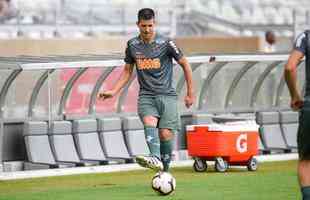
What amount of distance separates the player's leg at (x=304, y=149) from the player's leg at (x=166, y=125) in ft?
14.3

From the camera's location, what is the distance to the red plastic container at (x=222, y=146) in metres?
20.5

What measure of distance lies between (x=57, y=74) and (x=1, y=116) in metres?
1.31

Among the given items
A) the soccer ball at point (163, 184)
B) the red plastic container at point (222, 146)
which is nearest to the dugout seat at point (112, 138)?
the red plastic container at point (222, 146)

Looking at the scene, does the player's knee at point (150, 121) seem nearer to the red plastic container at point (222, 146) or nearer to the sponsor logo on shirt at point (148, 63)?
the sponsor logo on shirt at point (148, 63)

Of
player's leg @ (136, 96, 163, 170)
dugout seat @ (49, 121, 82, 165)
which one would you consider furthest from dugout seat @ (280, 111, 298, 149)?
player's leg @ (136, 96, 163, 170)

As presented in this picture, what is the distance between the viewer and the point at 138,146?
2242 centimetres

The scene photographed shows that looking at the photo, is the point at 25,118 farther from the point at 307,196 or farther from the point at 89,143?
the point at 307,196

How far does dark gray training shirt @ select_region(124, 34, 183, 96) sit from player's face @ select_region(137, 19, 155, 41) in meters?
0.13

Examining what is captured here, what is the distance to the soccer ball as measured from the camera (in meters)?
16.0

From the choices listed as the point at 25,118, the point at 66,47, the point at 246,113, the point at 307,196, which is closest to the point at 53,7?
the point at 66,47

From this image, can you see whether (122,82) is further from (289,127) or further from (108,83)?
(289,127)

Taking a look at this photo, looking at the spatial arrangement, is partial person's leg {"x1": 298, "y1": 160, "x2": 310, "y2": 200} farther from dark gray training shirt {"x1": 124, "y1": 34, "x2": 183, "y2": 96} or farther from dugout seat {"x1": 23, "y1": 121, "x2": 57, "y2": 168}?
dugout seat {"x1": 23, "y1": 121, "x2": 57, "y2": 168}

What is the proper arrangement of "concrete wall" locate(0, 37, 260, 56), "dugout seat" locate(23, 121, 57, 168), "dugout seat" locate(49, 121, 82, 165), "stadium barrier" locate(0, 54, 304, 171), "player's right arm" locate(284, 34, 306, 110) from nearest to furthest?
1. "player's right arm" locate(284, 34, 306, 110)
2. "stadium barrier" locate(0, 54, 304, 171)
3. "dugout seat" locate(23, 121, 57, 168)
4. "dugout seat" locate(49, 121, 82, 165)
5. "concrete wall" locate(0, 37, 260, 56)

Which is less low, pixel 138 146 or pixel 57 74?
pixel 57 74
